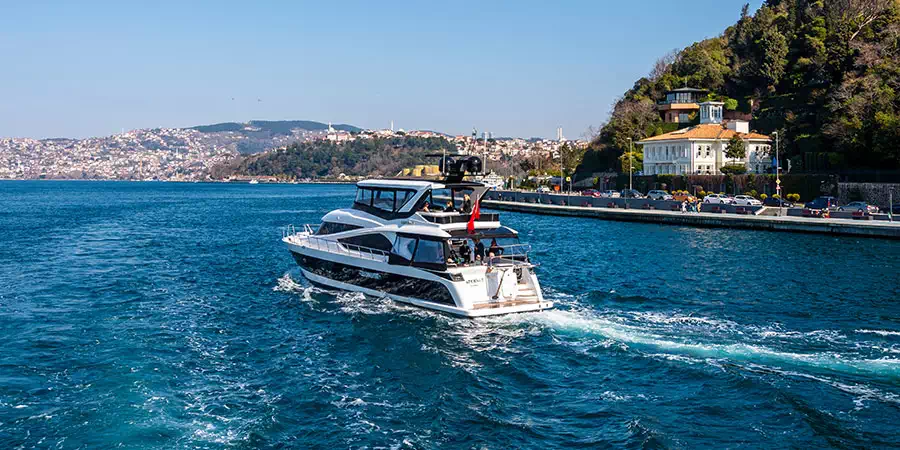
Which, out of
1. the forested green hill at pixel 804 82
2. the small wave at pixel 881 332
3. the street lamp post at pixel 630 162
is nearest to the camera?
the small wave at pixel 881 332

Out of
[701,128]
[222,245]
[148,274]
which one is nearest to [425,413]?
[148,274]

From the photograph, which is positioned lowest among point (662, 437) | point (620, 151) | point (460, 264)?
point (662, 437)

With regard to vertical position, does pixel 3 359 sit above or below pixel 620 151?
below

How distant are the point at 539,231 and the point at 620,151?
135ft

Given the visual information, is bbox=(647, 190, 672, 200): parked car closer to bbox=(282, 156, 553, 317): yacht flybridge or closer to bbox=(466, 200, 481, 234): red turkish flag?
bbox=(282, 156, 553, 317): yacht flybridge

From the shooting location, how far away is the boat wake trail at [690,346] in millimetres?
17016

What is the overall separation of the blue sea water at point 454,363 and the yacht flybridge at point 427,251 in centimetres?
65

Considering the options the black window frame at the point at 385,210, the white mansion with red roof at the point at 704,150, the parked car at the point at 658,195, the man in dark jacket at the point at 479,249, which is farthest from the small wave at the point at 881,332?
the white mansion with red roof at the point at 704,150

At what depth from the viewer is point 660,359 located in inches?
704

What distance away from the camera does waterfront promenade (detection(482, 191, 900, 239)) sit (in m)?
42.5

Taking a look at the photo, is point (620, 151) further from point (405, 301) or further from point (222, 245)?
point (405, 301)

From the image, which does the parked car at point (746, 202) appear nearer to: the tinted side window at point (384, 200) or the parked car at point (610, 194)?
the parked car at point (610, 194)

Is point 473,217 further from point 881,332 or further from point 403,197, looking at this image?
point 881,332

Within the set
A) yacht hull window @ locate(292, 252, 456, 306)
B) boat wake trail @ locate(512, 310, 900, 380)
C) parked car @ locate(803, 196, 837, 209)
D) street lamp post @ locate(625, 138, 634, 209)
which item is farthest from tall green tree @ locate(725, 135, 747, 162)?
yacht hull window @ locate(292, 252, 456, 306)
